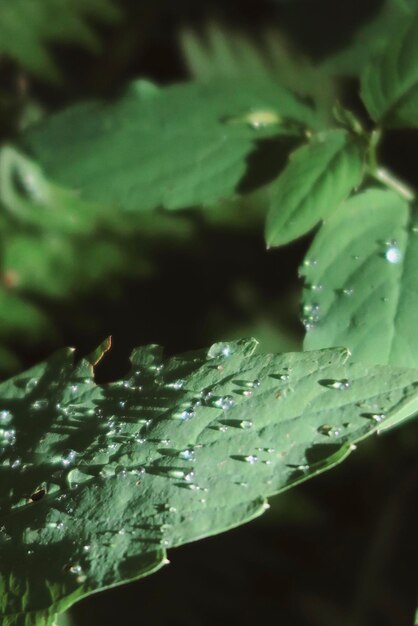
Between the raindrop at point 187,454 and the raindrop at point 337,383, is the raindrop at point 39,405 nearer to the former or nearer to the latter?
the raindrop at point 187,454

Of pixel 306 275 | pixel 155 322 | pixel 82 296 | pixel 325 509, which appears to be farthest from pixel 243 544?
pixel 306 275

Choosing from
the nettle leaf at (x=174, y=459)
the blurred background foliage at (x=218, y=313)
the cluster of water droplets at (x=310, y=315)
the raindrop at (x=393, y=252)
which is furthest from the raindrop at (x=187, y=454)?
the blurred background foliage at (x=218, y=313)

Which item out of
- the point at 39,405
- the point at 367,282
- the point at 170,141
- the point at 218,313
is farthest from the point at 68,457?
the point at 218,313

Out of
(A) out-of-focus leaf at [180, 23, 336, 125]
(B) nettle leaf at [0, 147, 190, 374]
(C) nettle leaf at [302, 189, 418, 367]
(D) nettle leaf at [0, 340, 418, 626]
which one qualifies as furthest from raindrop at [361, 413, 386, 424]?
(A) out-of-focus leaf at [180, 23, 336, 125]

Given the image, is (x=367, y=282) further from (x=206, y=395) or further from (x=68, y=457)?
(x=68, y=457)

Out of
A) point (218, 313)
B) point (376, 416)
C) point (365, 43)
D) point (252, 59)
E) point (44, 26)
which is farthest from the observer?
point (252, 59)

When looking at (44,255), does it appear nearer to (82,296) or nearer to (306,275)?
(82,296)

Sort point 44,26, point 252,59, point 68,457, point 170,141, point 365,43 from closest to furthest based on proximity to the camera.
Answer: point 68,457 < point 170,141 < point 365,43 < point 44,26 < point 252,59

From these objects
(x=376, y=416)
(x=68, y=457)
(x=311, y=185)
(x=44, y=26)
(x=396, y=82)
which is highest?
(x=44, y=26)
